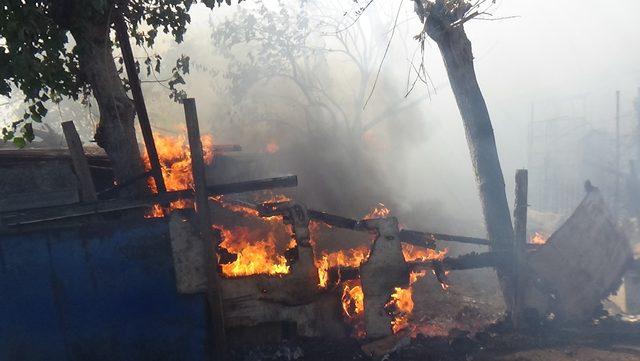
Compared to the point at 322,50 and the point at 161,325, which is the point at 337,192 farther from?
the point at 161,325

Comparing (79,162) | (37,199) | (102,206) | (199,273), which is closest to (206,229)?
(199,273)

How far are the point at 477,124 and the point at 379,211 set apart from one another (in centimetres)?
911

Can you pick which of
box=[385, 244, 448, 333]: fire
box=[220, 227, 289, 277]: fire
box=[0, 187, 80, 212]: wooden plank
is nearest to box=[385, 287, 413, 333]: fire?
box=[385, 244, 448, 333]: fire

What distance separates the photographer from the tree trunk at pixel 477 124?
796cm

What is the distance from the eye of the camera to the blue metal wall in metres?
5.56

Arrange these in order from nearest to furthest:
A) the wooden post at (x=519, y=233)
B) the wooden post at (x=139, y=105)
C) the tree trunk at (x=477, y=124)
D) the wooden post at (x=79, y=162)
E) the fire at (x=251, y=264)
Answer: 1. the wooden post at (x=79, y=162)
2. the fire at (x=251, y=264)
3. the wooden post at (x=139, y=105)
4. the wooden post at (x=519, y=233)
5. the tree trunk at (x=477, y=124)

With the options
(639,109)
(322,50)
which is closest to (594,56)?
(639,109)

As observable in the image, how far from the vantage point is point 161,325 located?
5.79 m

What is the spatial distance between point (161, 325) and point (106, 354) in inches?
30.5

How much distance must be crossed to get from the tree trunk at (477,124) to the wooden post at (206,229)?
15.0 ft

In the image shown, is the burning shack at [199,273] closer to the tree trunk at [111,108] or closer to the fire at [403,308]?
the tree trunk at [111,108]

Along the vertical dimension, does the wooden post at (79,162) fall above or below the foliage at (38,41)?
below

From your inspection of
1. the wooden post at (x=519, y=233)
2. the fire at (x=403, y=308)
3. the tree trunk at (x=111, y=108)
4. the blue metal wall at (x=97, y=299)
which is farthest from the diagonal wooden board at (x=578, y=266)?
the tree trunk at (x=111, y=108)

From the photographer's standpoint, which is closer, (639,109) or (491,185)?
(491,185)
